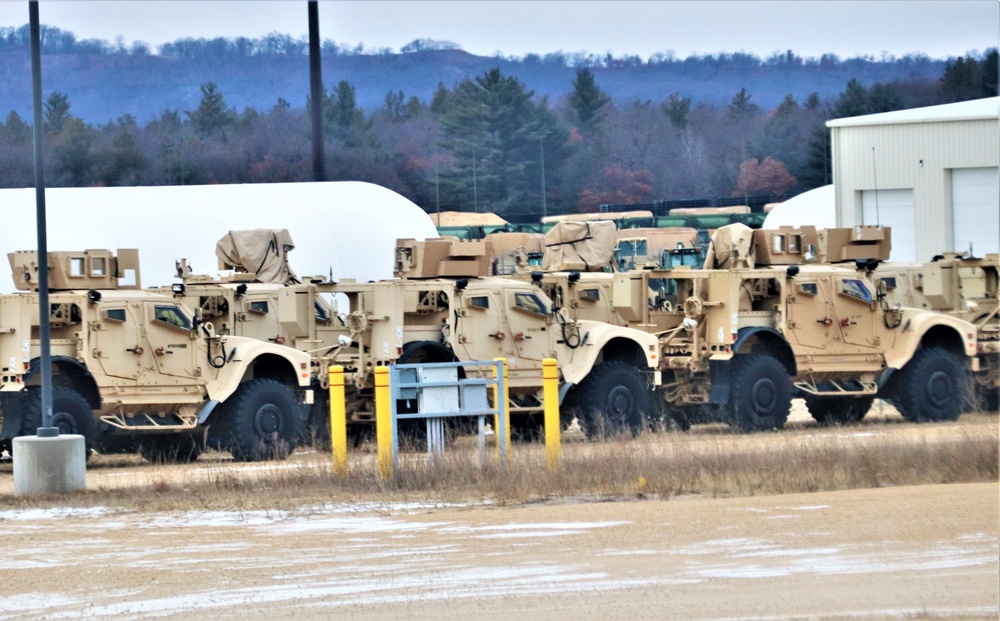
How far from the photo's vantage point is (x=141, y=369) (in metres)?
20.0

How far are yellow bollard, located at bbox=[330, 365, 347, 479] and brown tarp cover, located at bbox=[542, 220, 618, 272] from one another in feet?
25.4

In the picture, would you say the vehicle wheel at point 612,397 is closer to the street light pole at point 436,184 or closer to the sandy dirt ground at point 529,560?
the sandy dirt ground at point 529,560

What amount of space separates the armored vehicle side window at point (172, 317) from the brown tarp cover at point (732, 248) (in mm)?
7419

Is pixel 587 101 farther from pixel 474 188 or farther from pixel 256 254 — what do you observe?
pixel 256 254

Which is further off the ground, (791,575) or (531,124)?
(531,124)

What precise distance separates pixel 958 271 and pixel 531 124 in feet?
114

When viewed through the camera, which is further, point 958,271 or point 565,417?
point 958,271

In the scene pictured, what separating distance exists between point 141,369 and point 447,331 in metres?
3.83

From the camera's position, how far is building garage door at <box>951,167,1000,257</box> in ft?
111

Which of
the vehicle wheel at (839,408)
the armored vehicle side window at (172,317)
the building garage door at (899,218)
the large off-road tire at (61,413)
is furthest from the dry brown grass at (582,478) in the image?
the building garage door at (899,218)

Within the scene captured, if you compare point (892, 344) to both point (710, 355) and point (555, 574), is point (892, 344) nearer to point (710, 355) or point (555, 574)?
point (710, 355)

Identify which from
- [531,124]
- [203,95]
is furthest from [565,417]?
[531,124]

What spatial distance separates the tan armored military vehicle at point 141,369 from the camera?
19.3m

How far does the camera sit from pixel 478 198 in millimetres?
59156
